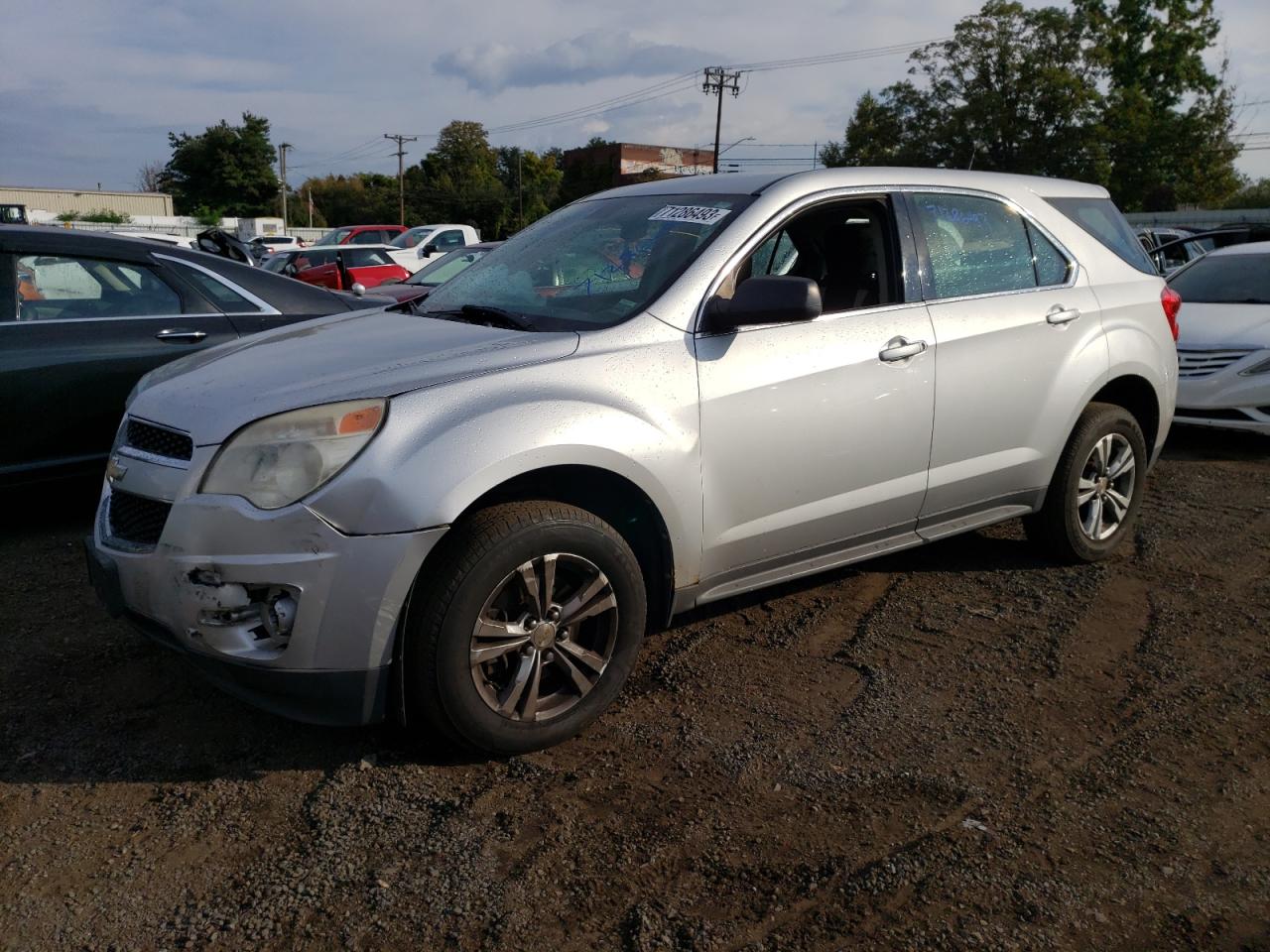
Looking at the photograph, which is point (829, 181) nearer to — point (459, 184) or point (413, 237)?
point (413, 237)

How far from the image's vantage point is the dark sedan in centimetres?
498

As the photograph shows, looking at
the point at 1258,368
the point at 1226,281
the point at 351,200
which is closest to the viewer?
the point at 1258,368

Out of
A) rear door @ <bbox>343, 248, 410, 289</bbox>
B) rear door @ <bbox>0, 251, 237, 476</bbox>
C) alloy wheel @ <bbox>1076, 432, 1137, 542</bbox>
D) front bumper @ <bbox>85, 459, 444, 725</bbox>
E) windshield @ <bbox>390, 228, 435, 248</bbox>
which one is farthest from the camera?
windshield @ <bbox>390, 228, 435, 248</bbox>

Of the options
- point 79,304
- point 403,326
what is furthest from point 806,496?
point 79,304

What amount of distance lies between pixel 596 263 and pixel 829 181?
0.95 meters

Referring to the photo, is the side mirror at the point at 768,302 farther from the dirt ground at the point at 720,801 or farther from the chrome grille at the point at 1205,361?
the chrome grille at the point at 1205,361

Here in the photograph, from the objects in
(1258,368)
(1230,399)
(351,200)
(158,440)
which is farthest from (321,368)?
(351,200)

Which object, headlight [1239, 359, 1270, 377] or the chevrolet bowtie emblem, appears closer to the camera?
the chevrolet bowtie emblem

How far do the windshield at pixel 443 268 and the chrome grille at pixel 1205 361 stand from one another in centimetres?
689

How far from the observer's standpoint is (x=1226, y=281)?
29.4 ft

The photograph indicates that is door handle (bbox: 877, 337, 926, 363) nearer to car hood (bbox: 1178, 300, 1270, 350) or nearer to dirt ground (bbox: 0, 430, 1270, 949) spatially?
dirt ground (bbox: 0, 430, 1270, 949)

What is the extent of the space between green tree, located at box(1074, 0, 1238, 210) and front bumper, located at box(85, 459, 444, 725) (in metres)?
56.6

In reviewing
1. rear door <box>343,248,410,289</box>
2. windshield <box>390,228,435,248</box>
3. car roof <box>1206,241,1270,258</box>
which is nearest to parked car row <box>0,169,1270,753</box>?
car roof <box>1206,241,1270,258</box>

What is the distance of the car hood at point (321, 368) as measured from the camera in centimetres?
296
